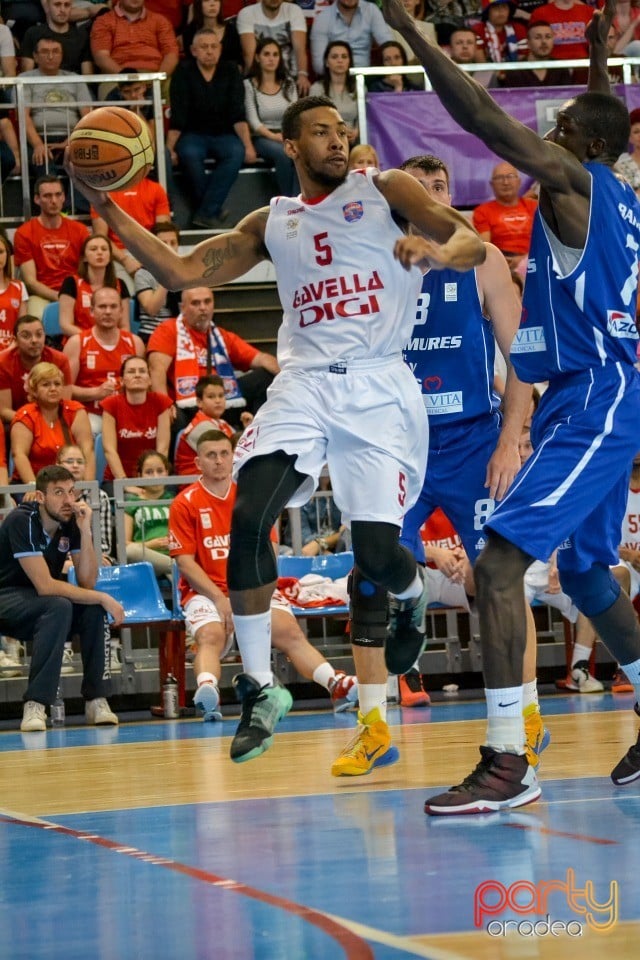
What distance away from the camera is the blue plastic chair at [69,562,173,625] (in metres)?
10.8

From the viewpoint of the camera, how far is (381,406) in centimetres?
568

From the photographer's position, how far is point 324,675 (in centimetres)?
1006

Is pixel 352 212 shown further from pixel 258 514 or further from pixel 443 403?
pixel 258 514

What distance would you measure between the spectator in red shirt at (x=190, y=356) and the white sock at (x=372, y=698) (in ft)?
21.0

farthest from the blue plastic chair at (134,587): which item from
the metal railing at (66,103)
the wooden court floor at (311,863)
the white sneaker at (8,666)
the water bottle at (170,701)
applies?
the metal railing at (66,103)

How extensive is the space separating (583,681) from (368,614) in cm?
500

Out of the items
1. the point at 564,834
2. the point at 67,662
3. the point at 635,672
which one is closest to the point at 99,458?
the point at 67,662

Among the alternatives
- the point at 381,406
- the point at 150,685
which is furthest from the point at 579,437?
the point at 150,685

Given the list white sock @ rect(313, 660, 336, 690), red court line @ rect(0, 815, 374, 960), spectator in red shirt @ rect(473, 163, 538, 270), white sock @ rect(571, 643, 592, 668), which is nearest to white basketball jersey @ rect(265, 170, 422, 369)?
red court line @ rect(0, 815, 374, 960)

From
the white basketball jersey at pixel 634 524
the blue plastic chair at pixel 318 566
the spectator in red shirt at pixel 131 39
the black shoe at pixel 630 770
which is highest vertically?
the spectator in red shirt at pixel 131 39

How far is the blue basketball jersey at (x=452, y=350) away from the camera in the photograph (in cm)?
638

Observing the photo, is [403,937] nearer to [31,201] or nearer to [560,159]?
[560,159]

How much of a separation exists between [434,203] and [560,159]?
70cm

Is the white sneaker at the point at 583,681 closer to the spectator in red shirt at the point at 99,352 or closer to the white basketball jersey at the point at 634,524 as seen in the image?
the white basketball jersey at the point at 634,524
